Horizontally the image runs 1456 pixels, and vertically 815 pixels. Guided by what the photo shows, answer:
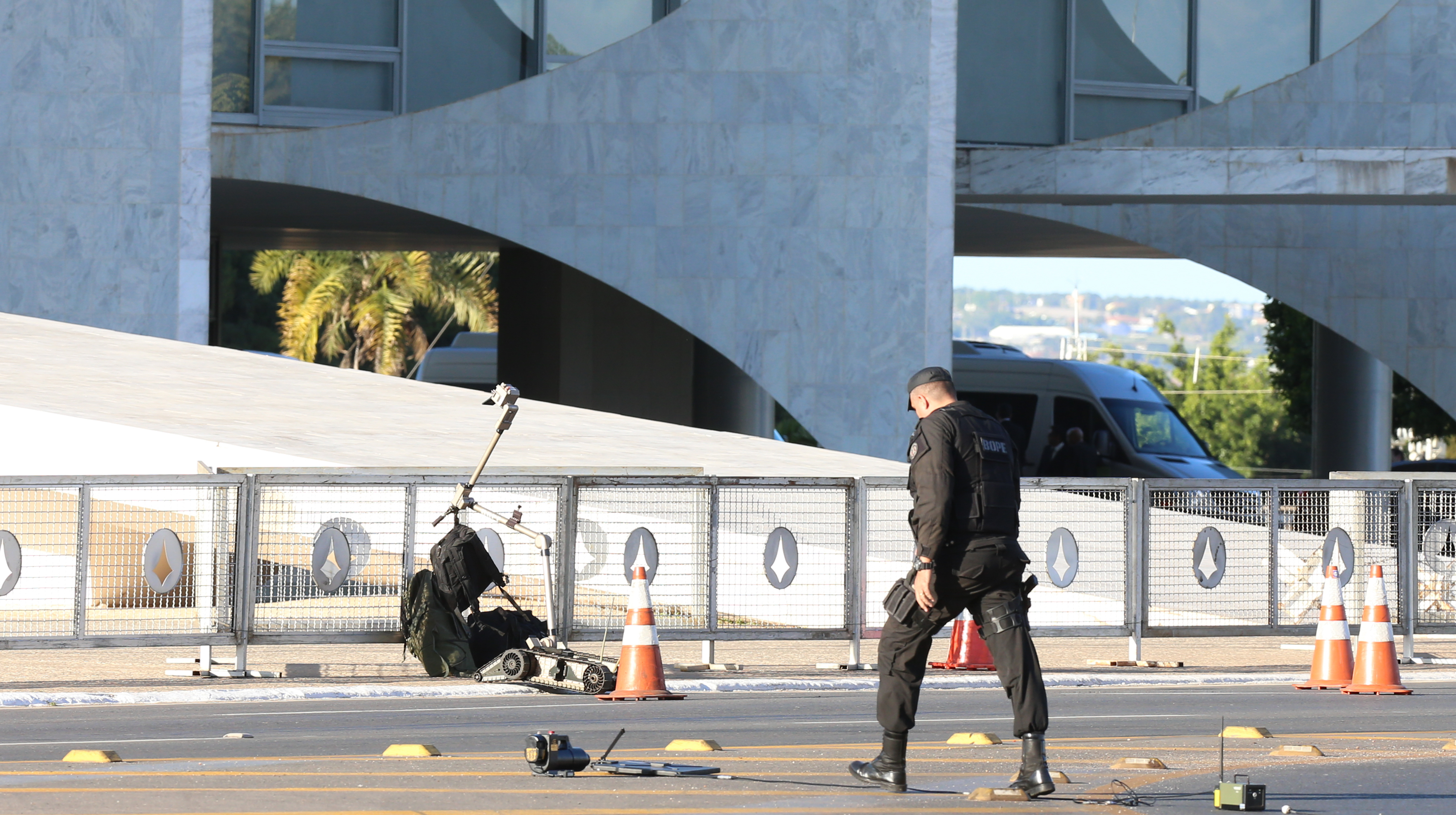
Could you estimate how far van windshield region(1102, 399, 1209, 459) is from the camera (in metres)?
28.1

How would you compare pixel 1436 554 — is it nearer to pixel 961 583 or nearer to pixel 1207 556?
pixel 1207 556

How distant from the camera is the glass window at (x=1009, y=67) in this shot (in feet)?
88.4

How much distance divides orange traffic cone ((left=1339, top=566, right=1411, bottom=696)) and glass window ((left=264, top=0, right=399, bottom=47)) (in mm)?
17354

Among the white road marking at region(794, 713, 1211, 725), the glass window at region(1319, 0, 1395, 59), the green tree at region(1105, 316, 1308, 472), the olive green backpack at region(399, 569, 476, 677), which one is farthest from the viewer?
the green tree at region(1105, 316, 1308, 472)

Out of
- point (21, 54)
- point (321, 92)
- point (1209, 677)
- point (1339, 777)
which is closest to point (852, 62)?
point (321, 92)

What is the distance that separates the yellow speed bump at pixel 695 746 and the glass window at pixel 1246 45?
21.5 meters

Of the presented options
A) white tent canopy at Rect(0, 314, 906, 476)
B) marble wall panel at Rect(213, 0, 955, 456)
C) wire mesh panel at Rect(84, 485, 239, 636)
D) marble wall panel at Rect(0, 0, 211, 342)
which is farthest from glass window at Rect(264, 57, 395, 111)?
wire mesh panel at Rect(84, 485, 239, 636)

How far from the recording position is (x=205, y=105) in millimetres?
21000

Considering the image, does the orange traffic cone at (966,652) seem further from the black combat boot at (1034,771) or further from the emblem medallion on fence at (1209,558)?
the black combat boot at (1034,771)

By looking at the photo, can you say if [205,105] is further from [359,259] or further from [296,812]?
[359,259]

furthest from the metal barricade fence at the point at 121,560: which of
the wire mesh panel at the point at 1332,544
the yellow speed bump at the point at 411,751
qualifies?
the wire mesh panel at the point at 1332,544

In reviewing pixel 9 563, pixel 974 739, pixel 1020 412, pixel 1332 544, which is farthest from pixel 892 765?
pixel 1020 412

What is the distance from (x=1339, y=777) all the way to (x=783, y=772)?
7.84ft

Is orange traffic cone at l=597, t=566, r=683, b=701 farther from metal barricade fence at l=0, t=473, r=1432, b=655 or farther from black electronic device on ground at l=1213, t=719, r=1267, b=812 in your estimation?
black electronic device on ground at l=1213, t=719, r=1267, b=812
